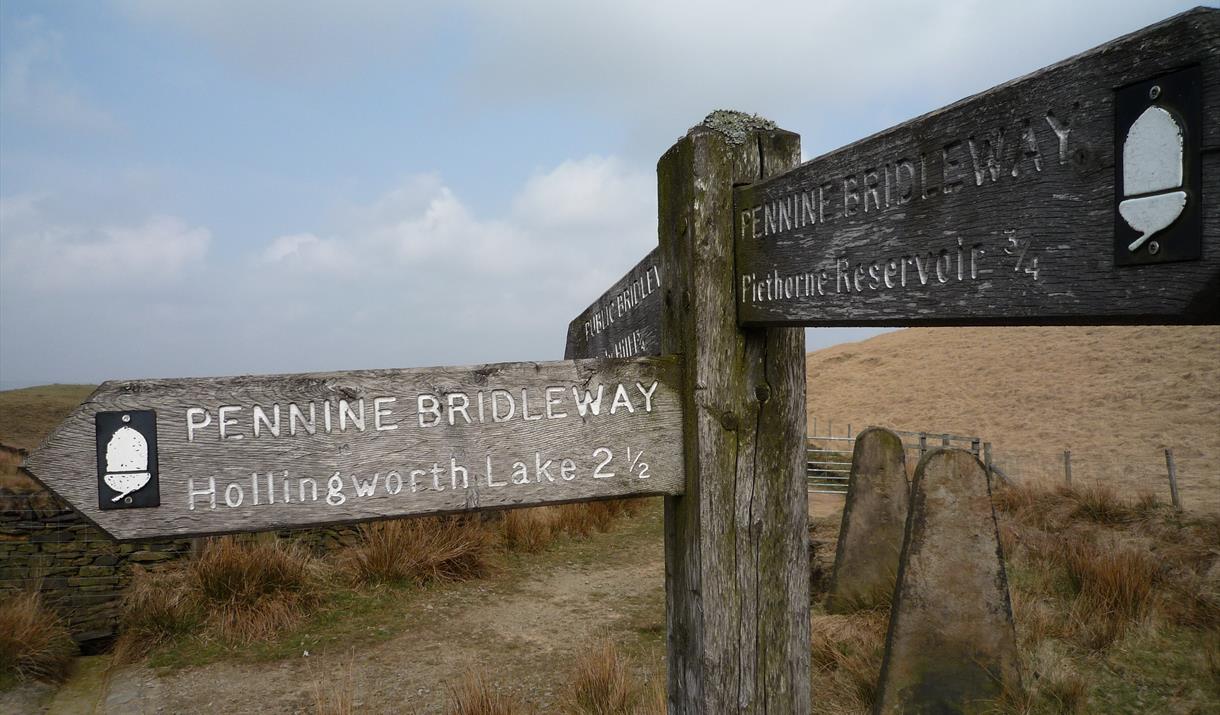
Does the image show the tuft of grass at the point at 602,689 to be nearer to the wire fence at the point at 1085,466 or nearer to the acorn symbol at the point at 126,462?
the acorn symbol at the point at 126,462

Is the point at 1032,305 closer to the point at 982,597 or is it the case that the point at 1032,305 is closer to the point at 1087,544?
the point at 982,597

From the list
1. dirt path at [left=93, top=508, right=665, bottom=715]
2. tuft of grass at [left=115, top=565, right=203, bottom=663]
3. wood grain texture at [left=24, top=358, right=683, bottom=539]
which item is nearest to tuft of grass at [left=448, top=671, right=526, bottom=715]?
dirt path at [left=93, top=508, right=665, bottom=715]

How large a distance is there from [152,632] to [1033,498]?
8.13 metres

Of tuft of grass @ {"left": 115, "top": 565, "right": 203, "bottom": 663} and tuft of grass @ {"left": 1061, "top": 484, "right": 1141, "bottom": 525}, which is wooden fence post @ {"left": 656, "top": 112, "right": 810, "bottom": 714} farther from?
tuft of grass @ {"left": 1061, "top": 484, "right": 1141, "bottom": 525}

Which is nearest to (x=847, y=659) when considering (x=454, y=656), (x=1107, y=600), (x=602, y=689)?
(x=602, y=689)

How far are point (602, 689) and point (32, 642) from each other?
4009mm

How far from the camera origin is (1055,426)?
1988cm

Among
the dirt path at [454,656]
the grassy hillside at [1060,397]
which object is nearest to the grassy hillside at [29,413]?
the dirt path at [454,656]

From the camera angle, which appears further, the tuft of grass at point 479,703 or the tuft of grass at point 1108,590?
the tuft of grass at point 1108,590

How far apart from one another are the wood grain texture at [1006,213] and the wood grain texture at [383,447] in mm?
488

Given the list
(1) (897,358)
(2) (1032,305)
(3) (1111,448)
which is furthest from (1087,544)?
(1) (897,358)

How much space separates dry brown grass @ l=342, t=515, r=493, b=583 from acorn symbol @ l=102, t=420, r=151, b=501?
4.80 metres

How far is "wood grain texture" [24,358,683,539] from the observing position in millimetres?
1480

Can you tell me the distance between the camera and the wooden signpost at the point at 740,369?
0.91 m
